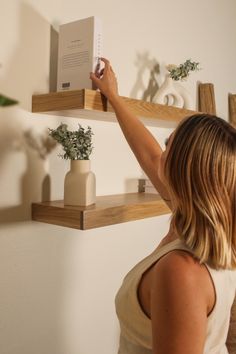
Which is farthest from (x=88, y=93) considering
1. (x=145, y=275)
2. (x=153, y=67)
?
(x=153, y=67)

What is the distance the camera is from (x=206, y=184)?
2.76ft

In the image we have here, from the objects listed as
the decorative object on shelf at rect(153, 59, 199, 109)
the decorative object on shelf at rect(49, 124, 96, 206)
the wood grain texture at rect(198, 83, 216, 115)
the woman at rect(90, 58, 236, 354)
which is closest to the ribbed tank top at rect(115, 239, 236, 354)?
A: the woman at rect(90, 58, 236, 354)

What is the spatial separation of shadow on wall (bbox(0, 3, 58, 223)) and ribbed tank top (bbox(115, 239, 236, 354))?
489 millimetres

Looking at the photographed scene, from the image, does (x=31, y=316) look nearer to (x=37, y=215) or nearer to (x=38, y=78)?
(x=37, y=215)

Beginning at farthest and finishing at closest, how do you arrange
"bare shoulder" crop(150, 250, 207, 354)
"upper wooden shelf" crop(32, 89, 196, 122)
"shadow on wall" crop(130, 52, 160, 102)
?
"shadow on wall" crop(130, 52, 160, 102)
"upper wooden shelf" crop(32, 89, 196, 122)
"bare shoulder" crop(150, 250, 207, 354)

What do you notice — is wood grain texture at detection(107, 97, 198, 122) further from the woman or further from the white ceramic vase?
the woman

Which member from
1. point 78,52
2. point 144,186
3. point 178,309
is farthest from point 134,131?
point 178,309

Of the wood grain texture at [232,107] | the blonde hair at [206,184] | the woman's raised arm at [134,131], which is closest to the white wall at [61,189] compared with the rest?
the woman's raised arm at [134,131]

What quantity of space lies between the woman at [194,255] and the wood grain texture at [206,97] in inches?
58.1

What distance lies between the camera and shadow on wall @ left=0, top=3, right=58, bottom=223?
120 cm

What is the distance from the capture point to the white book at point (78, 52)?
120 cm

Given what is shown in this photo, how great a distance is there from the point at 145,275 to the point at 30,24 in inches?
36.0

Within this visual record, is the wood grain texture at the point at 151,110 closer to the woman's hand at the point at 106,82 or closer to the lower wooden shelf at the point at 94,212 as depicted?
the woman's hand at the point at 106,82

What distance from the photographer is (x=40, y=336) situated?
4.44 feet
